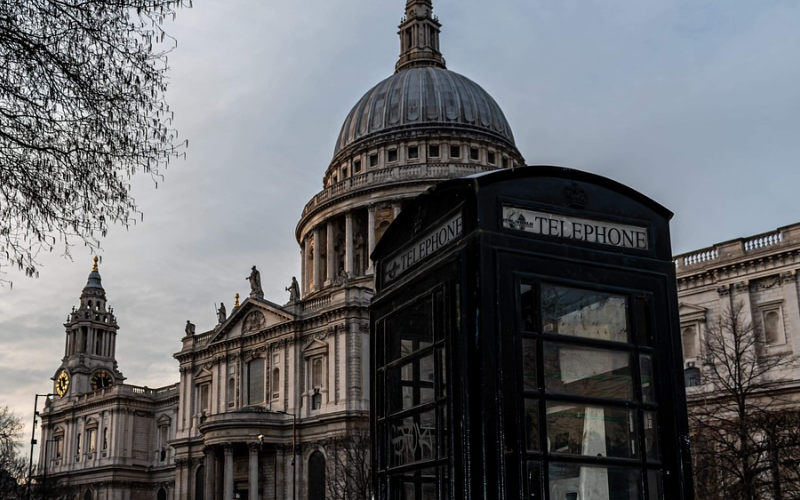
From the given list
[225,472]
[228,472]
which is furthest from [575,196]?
[225,472]

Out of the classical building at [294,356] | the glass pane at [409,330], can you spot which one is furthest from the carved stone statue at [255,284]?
the glass pane at [409,330]

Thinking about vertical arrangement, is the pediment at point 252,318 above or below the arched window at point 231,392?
above

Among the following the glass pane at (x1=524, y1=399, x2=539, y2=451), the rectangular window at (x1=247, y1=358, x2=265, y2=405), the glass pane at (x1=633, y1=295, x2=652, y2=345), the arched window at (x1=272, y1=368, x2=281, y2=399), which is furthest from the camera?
the rectangular window at (x1=247, y1=358, x2=265, y2=405)

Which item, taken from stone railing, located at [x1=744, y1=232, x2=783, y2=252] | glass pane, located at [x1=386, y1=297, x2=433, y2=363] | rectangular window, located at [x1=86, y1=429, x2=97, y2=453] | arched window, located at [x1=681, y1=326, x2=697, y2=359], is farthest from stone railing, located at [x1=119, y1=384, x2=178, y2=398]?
glass pane, located at [x1=386, y1=297, x2=433, y2=363]

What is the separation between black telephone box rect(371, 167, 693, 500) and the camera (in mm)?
5406

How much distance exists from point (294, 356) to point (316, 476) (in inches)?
308

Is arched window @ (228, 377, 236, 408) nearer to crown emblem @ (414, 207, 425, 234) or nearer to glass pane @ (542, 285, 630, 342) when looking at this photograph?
crown emblem @ (414, 207, 425, 234)

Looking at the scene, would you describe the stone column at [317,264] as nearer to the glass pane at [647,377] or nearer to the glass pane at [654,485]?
the glass pane at [647,377]

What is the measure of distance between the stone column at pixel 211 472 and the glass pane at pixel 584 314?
190 feet

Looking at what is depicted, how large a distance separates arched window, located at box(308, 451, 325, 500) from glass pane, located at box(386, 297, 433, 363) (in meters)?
53.5

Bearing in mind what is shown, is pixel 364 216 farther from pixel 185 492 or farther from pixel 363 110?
pixel 185 492

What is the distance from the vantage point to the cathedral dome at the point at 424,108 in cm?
8106

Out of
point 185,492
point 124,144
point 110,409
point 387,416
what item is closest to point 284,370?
point 185,492

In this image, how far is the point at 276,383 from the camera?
6328 cm
